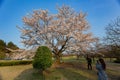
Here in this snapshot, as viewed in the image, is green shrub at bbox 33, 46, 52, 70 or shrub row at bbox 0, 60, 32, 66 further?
shrub row at bbox 0, 60, 32, 66

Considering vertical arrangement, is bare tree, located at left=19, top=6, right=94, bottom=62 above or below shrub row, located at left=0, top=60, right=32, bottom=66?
above

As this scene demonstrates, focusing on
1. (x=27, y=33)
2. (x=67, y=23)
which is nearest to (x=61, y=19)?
(x=67, y=23)


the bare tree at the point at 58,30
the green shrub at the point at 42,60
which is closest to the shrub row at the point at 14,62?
the bare tree at the point at 58,30

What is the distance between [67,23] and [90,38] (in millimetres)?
2970

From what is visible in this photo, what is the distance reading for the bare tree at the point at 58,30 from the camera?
848 inches

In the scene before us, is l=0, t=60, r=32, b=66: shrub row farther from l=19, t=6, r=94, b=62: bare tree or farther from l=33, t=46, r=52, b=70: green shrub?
l=33, t=46, r=52, b=70: green shrub

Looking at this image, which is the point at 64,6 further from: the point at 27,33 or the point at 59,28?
the point at 27,33

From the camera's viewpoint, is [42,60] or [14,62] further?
[14,62]

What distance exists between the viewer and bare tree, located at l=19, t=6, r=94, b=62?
21547 millimetres

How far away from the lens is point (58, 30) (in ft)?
70.4

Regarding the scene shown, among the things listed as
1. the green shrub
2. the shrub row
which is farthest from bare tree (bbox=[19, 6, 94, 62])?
the green shrub

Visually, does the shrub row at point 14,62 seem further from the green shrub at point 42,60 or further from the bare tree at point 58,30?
the green shrub at point 42,60

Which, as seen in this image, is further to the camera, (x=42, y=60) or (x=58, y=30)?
(x=58, y=30)

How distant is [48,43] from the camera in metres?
21.7
